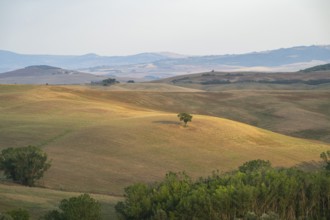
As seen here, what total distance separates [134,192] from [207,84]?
17434 cm

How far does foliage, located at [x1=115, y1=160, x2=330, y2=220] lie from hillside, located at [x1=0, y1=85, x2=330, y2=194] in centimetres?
1414

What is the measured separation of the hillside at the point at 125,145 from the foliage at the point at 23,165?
57.2 inches

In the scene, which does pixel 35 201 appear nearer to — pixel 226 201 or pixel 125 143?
pixel 226 201

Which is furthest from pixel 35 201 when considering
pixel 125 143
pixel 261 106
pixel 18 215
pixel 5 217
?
pixel 261 106

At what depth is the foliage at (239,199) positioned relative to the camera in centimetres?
2428

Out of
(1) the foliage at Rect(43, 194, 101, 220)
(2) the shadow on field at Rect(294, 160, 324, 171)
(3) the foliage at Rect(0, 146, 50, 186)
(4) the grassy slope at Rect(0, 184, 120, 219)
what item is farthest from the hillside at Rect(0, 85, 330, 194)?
→ (1) the foliage at Rect(43, 194, 101, 220)

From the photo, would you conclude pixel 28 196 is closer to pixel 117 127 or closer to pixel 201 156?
pixel 201 156

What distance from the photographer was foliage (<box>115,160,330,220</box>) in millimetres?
24281

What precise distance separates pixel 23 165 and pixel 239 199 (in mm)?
21987

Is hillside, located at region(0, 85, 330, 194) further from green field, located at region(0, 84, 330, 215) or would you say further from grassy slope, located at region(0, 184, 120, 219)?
→ grassy slope, located at region(0, 184, 120, 219)

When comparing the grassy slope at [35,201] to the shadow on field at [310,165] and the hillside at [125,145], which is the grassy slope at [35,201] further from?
the shadow on field at [310,165]

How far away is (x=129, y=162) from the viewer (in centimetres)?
4953

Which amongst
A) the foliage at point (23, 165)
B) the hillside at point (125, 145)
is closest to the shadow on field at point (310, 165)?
the hillside at point (125, 145)

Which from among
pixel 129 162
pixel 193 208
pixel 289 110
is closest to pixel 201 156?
pixel 129 162
